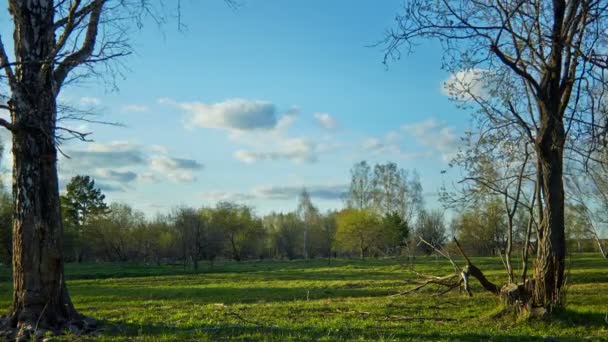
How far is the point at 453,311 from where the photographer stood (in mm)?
12492

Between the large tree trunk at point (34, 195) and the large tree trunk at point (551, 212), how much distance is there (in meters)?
9.93

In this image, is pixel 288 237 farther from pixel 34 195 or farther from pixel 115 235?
pixel 34 195

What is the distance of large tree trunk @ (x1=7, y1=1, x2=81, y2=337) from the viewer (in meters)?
8.95

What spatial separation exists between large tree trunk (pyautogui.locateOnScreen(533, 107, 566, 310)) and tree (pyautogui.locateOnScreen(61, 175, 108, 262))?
66.2 metres

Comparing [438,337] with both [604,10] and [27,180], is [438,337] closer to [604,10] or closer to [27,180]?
[604,10]

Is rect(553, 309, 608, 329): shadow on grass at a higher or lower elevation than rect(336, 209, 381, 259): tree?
lower

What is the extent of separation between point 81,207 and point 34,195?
235 feet

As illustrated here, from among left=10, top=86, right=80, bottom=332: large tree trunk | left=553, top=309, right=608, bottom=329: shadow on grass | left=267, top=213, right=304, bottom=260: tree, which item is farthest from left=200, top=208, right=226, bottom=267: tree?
left=553, top=309, right=608, bottom=329: shadow on grass

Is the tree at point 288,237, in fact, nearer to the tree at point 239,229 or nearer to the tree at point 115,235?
the tree at point 239,229

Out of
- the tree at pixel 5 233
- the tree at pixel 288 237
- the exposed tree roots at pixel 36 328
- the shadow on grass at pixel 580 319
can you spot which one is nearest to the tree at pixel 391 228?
the tree at pixel 288 237

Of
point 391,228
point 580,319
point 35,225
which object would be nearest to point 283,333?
point 35,225

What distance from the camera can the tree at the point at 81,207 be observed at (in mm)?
69500

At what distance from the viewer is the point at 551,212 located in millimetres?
11383

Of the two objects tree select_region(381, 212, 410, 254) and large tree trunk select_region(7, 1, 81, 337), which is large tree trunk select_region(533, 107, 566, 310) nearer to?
large tree trunk select_region(7, 1, 81, 337)
